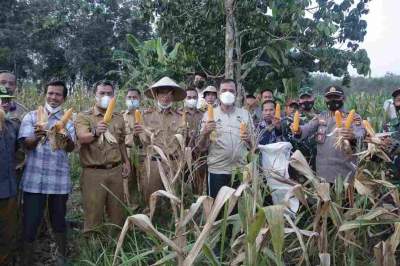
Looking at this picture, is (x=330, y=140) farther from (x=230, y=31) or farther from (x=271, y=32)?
(x=271, y=32)

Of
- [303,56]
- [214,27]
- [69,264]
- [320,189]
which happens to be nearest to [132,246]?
[69,264]

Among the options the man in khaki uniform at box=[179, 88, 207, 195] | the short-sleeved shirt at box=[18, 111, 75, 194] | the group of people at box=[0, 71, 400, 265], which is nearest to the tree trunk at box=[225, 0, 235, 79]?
the man in khaki uniform at box=[179, 88, 207, 195]

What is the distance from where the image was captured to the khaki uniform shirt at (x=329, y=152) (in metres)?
3.42

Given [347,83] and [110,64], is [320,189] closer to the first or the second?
[347,83]

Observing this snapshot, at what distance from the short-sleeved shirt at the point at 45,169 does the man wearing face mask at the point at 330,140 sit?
1.95 meters

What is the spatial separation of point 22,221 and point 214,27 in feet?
14.5

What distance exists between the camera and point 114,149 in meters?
3.66

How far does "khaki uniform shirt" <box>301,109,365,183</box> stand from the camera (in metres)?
3.42

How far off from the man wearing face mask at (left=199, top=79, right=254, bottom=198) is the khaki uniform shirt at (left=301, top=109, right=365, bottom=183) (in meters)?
0.57

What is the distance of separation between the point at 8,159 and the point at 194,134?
→ 153cm

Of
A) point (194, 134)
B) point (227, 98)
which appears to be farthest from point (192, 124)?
point (227, 98)

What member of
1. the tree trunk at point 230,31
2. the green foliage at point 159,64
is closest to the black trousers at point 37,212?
the tree trunk at point 230,31

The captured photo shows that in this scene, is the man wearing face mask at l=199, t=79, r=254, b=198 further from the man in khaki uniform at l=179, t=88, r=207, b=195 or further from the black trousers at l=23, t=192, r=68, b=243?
the black trousers at l=23, t=192, r=68, b=243

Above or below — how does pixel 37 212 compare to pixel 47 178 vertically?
below
